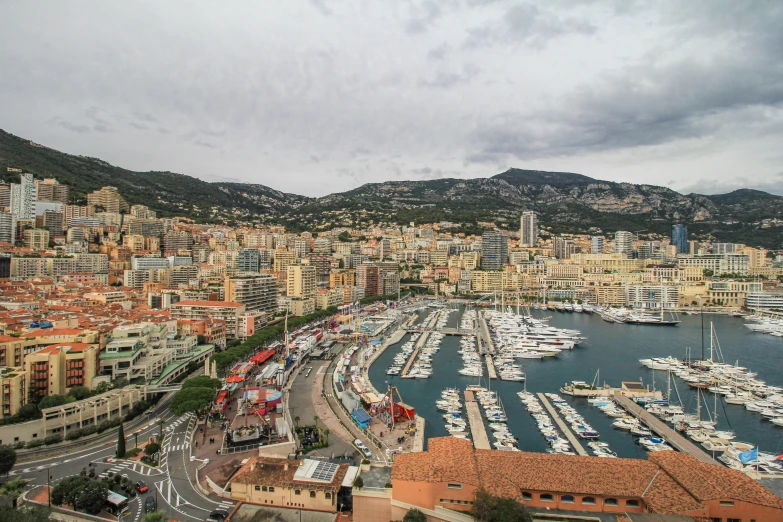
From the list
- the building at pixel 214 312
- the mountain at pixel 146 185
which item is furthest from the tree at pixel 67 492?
the mountain at pixel 146 185

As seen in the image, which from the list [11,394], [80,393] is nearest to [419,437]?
[80,393]

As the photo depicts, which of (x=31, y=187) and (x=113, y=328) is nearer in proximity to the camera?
(x=113, y=328)

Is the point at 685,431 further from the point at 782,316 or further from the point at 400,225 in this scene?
the point at 400,225

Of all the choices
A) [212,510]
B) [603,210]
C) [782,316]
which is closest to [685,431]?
[212,510]

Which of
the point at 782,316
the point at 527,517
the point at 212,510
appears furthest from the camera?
the point at 782,316

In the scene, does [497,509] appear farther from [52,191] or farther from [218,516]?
[52,191]

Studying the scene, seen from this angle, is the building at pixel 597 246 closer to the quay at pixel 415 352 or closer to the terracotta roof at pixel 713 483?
the quay at pixel 415 352

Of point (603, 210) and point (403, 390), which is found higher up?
point (603, 210)

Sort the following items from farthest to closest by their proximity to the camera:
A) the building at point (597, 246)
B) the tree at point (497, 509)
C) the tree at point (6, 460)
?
the building at point (597, 246) < the tree at point (6, 460) < the tree at point (497, 509)
